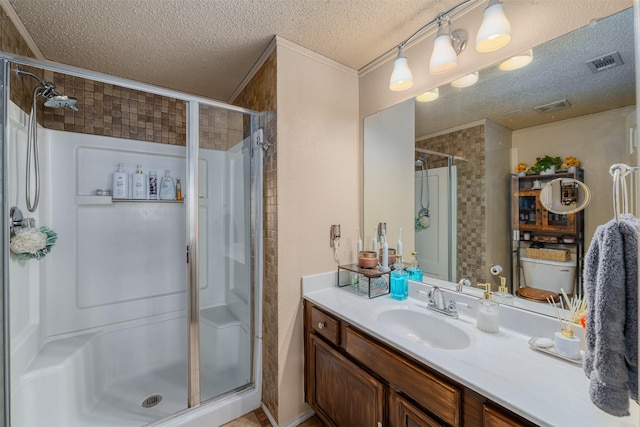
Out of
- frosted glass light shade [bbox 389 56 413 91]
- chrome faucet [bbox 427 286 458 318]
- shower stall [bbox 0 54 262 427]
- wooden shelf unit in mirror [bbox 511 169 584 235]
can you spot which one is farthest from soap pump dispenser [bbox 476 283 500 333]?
shower stall [bbox 0 54 262 427]

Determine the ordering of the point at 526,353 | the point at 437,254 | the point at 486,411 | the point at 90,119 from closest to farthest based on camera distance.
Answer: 1. the point at 486,411
2. the point at 526,353
3. the point at 437,254
4. the point at 90,119

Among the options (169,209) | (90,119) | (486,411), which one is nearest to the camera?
(486,411)

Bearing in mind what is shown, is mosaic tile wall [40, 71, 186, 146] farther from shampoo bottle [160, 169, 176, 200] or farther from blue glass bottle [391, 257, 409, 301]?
blue glass bottle [391, 257, 409, 301]

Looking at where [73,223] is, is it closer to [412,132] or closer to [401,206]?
[401,206]

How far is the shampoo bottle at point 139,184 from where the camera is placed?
214 cm

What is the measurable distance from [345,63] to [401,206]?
108 cm

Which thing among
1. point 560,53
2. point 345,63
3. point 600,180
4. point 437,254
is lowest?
point 437,254

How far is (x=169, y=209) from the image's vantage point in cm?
228

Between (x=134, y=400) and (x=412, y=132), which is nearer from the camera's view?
(x=412, y=132)

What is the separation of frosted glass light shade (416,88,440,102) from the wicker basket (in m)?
0.93

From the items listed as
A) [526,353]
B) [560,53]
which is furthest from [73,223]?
[560,53]

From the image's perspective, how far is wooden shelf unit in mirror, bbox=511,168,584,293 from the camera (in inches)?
41.4

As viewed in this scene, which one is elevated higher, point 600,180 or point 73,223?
point 600,180

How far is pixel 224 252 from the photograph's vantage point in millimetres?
1864
